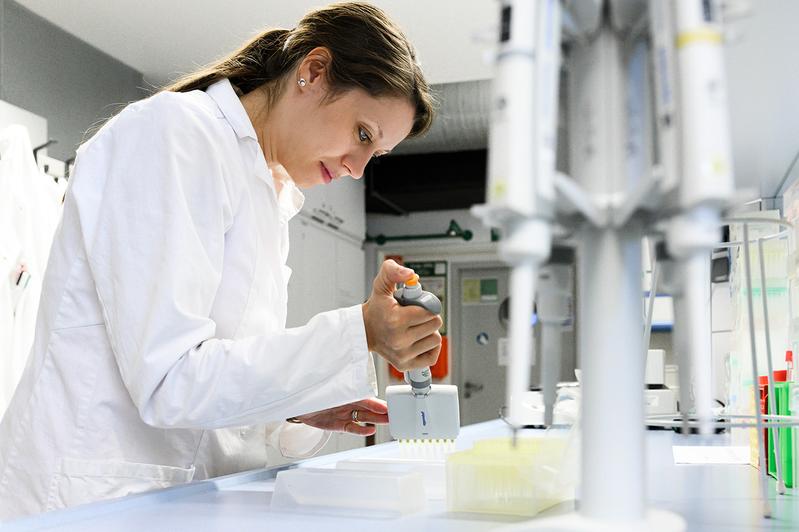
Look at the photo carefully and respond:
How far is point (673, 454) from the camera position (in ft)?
4.72

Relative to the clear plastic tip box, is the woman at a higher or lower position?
higher

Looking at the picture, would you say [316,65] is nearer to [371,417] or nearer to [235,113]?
[235,113]

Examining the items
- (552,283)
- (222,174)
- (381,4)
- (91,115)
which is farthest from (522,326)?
(91,115)

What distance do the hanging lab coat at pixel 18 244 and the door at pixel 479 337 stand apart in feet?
12.1

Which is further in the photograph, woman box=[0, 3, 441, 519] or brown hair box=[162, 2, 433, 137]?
brown hair box=[162, 2, 433, 137]

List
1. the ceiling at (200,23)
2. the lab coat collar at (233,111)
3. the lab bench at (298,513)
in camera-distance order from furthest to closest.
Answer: the ceiling at (200,23), the lab coat collar at (233,111), the lab bench at (298,513)

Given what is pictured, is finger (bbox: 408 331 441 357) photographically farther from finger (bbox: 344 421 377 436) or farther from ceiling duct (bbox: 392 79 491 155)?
ceiling duct (bbox: 392 79 491 155)

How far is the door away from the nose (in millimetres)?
4340

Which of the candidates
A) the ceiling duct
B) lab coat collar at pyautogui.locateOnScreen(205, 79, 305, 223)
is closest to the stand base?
lab coat collar at pyautogui.locateOnScreen(205, 79, 305, 223)

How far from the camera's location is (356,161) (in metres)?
1.31

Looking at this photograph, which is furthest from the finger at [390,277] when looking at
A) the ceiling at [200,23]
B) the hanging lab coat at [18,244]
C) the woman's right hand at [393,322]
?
the ceiling at [200,23]

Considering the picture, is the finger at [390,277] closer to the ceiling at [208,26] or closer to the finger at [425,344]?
the finger at [425,344]

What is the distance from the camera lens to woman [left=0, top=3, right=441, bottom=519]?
2.92 ft

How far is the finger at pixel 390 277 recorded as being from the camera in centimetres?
92
